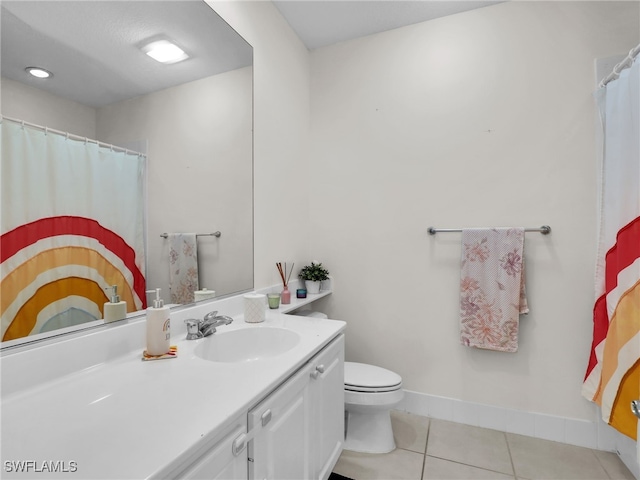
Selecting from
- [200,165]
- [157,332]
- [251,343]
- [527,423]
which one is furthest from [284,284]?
[527,423]

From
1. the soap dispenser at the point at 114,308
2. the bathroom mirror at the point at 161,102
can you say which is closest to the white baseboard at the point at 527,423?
the bathroom mirror at the point at 161,102

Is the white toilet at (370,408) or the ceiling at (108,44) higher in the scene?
the ceiling at (108,44)

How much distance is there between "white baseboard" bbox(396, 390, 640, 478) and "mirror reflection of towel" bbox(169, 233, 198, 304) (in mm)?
1539

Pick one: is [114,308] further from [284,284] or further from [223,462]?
[284,284]

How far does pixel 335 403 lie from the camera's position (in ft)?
4.58

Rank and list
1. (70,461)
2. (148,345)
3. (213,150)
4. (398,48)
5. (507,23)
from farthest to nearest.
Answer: (398,48)
(507,23)
(213,150)
(148,345)
(70,461)

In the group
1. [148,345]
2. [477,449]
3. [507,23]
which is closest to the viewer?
[148,345]

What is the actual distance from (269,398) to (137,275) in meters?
0.64

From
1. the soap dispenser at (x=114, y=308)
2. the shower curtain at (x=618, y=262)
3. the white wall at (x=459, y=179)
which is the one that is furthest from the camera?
the white wall at (x=459, y=179)

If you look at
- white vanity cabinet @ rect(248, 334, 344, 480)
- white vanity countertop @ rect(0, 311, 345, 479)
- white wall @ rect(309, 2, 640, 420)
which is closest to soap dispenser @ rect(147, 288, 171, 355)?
white vanity countertop @ rect(0, 311, 345, 479)

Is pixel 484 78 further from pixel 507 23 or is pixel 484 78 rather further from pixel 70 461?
pixel 70 461

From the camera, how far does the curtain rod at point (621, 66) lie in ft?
4.72

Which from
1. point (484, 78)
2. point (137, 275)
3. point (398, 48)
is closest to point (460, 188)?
point (484, 78)

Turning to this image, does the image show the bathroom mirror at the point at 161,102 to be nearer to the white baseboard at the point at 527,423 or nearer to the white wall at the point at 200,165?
the white wall at the point at 200,165
